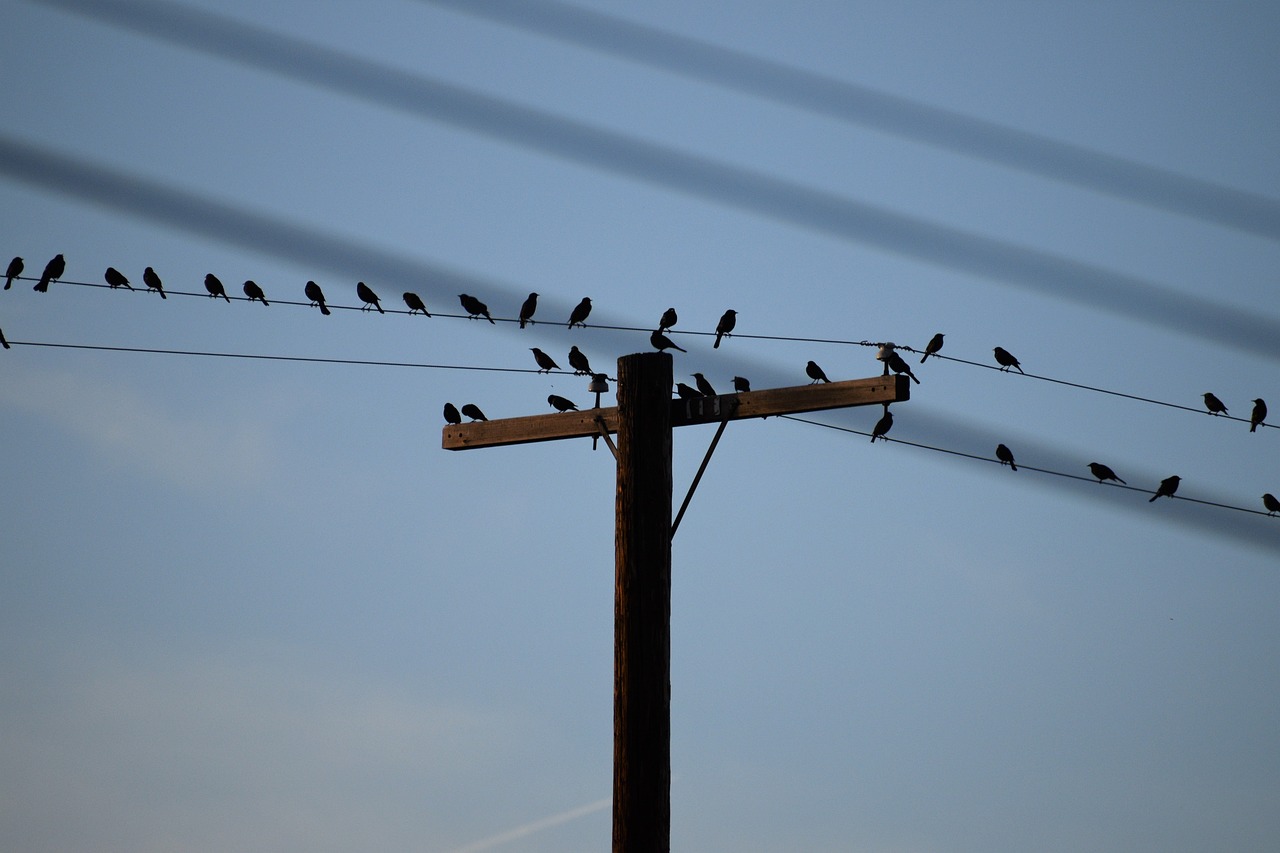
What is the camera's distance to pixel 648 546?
966 centimetres

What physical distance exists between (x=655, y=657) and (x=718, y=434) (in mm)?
1581

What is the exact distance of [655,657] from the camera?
947 cm

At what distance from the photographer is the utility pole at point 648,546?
30.5 feet

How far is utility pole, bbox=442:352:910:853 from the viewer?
929 cm

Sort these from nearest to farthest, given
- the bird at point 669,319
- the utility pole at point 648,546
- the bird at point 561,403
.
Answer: the utility pole at point 648,546, the bird at point 561,403, the bird at point 669,319

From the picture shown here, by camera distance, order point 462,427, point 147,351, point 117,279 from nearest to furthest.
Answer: point 462,427 < point 147,351 < point 117,279

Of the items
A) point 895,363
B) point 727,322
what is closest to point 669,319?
point 727,322

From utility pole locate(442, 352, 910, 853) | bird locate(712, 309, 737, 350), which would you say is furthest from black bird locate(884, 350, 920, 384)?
bird locate(712, 309, 737, 350)

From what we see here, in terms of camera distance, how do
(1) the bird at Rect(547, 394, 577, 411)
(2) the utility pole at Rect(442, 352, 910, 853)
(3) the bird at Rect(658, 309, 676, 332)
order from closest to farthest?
(2) the utility pole at Rect(442, 352, 910, 853) < (1) the bird at Rect(547, 394, 577, 411) < (3) the bird at Rect(658, 309, 676, 332)

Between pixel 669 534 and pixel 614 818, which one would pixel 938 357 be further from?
pixel 614 818

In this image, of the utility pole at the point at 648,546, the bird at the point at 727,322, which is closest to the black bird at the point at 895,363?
the utility pole at the point at 648,546

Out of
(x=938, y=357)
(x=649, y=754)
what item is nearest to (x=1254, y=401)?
(x=938, y=357)

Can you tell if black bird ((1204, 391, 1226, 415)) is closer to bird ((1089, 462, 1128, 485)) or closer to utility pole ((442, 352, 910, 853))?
bird ((1089, 462, 1128, 485))

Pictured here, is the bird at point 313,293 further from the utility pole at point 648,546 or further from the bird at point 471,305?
the utility pole at point 648,546
